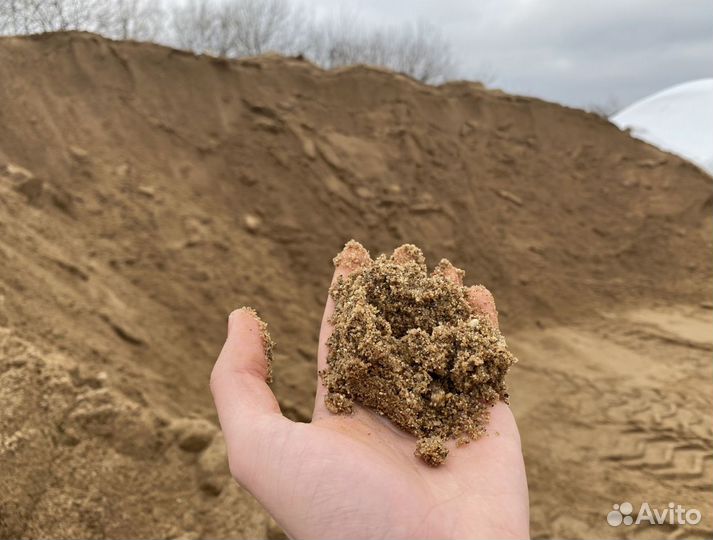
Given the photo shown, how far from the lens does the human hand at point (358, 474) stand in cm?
161

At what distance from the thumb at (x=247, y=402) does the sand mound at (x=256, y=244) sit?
4.16 ft

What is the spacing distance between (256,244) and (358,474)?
3.75 m

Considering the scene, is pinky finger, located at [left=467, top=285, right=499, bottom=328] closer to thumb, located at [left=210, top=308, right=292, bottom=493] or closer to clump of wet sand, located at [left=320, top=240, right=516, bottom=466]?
clump of wet sand, located at [left=320, top=240, right=516, bottom=466]

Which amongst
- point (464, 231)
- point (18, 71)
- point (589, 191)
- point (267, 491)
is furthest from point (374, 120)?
point (267, 491)

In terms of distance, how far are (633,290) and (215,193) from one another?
5264 mm

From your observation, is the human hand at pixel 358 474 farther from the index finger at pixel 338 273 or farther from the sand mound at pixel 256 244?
the sand mound at pixel 256 244

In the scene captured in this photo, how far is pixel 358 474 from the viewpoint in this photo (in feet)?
5.39

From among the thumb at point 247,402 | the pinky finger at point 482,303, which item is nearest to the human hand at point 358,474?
the thumb at point 247,402

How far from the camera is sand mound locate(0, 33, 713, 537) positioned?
288 cm

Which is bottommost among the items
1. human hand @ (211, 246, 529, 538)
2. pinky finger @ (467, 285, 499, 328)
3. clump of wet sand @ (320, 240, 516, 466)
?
human hand @ (211, 246, 529, 538)

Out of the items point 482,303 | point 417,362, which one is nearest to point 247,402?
point 417,362

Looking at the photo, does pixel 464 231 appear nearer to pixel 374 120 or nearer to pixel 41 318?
pixel 374 120

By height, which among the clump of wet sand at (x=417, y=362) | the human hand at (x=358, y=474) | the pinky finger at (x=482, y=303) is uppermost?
the pinky finger at (x=482, y=303)

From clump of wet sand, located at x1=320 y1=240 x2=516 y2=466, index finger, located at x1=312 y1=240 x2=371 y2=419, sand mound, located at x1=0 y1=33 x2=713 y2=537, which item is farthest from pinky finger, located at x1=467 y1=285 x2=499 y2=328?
sand mound, located at x1=0 y1=33 x2=713 y2=537
